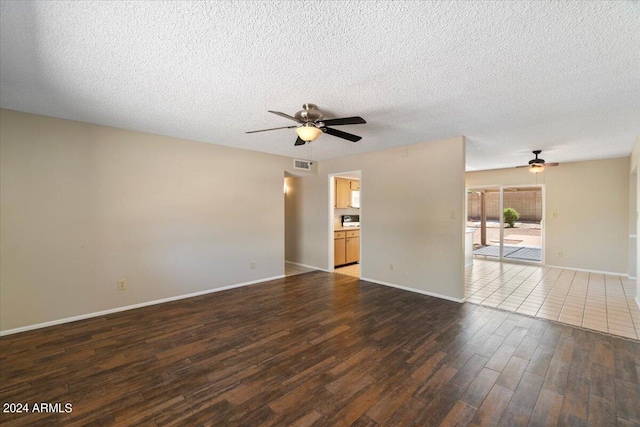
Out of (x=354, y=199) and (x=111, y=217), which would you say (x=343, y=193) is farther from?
(x=111, y=217)

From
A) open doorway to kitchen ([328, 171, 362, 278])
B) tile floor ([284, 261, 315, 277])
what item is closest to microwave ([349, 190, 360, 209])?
open doorway to kitchen ([328, 171, 362, 278])

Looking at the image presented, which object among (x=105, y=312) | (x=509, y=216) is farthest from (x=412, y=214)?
(x=105, y=312)

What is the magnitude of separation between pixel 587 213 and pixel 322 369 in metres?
7.06

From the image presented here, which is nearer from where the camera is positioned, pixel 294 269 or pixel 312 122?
pixel 312 122

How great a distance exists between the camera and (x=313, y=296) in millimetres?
4352

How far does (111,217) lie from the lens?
3.68 m

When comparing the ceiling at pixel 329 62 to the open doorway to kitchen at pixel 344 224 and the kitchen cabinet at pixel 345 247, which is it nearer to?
the open doorway to kitchen at pixel 344 224

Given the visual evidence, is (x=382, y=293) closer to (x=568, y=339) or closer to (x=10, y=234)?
(x=568, y=339)

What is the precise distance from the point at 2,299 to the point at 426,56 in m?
4.91

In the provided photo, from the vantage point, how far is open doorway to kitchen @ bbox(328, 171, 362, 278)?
6020mm

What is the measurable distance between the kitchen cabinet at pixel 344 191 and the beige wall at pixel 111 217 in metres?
2.17

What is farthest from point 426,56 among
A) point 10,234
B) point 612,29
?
point 10,234

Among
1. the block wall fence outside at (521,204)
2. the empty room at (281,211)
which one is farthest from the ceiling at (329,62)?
the block wall fence outside at (521,204)

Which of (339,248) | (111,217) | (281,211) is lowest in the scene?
(339,248)
